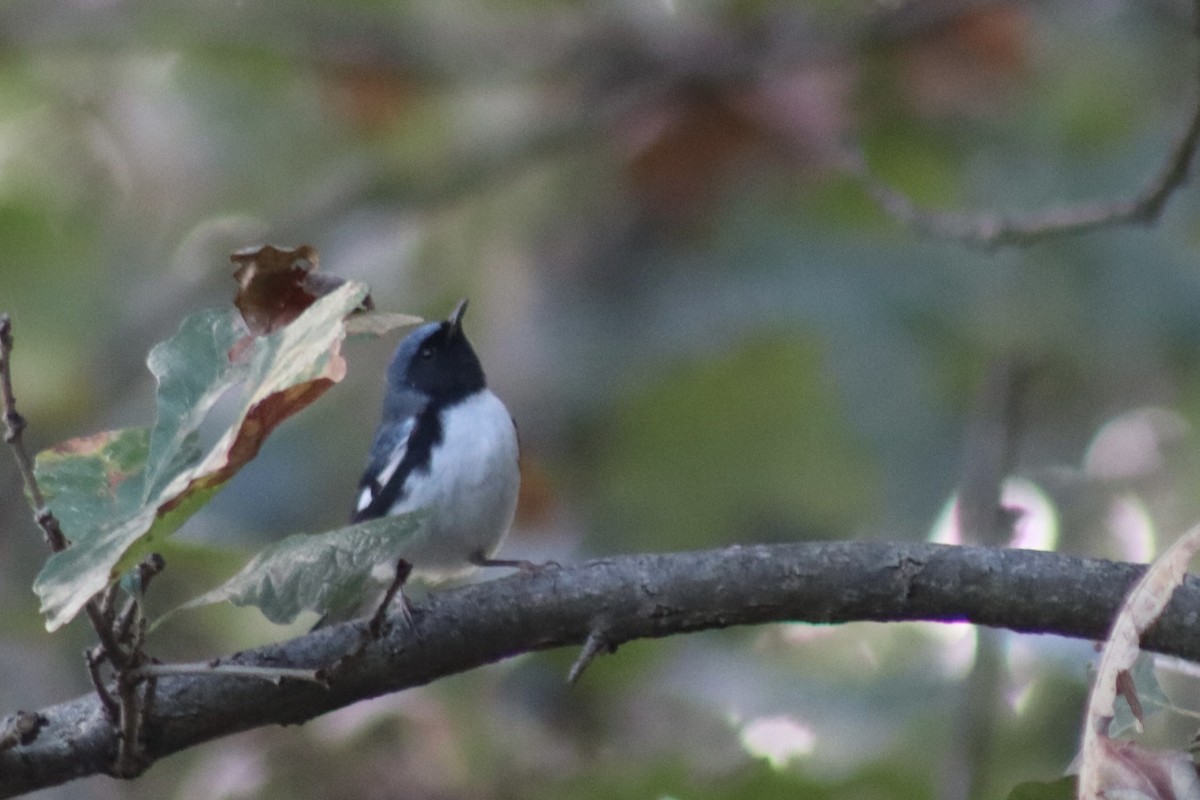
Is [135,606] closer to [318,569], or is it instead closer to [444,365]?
[318,569]

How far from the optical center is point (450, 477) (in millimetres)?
3688

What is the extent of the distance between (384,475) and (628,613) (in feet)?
5.71

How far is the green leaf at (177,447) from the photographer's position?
1.66 metres

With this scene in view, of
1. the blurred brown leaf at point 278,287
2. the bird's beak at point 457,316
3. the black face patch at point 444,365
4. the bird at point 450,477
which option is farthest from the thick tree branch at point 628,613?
the black face patch at point 444,365

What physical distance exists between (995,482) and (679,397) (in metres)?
1.68

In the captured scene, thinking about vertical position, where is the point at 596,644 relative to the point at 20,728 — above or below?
above

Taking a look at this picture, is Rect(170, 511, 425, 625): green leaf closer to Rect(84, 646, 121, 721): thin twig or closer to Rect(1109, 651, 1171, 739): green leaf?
Rect(84, 646, 121, 721): thin twig

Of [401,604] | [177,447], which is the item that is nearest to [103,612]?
[177,447]

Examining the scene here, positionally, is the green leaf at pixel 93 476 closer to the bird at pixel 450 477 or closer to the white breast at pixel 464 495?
the bird at pixel 450 477

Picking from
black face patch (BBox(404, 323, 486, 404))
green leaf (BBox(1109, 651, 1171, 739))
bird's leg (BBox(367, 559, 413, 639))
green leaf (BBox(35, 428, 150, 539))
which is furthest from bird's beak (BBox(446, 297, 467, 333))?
green leaf (BBox(1109, 651, 1171, 739))

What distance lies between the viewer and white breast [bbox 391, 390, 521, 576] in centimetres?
366

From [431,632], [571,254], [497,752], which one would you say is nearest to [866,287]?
[571,254]

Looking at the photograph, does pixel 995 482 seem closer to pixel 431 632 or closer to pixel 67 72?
pixel 431 632

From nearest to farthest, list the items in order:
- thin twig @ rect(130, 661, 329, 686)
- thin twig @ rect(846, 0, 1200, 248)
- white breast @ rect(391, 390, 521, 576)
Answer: thin twig @ rect(130, 661, 329, 686), thin twig @ rect(846, 0, 1200, 248), white breast @ rect(391, 390, 521, 576)
